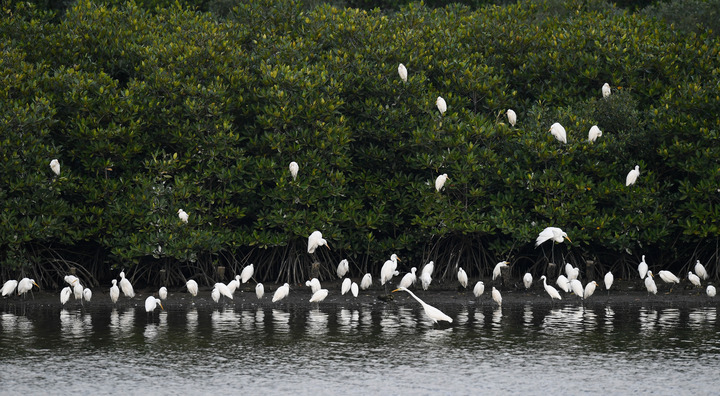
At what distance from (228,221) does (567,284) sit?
24.6 feet

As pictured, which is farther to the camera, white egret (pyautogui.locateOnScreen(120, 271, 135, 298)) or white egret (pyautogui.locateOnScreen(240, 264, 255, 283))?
white egret (pyautogui.locateOnScreen(240, 264, 255, 283))

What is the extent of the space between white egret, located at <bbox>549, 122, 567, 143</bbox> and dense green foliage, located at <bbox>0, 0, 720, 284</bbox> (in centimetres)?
32

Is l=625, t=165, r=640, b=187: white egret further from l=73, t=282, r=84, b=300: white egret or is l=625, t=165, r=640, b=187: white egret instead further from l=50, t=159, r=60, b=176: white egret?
l=50, t=159, r=60, b=176: white egret

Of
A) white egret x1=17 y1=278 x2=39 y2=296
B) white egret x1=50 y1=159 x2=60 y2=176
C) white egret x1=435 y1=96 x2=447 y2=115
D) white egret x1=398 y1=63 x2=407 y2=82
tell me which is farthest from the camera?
white egret x1=398 y1=63 x2=407 y2=82

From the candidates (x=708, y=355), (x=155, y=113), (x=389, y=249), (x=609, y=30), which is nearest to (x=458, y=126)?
(x=389, y=249)

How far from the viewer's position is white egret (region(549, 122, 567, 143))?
809 inches

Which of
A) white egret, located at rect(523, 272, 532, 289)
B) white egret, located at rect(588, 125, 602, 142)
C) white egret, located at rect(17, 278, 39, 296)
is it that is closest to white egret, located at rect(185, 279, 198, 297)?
white egret, located at rect(17, 278, 39, 296)

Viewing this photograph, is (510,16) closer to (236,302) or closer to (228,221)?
(228,221)

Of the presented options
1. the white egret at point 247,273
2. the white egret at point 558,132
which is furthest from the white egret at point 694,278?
the white egret at point 247,273

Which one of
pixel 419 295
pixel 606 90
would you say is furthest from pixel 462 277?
pixel 606 90

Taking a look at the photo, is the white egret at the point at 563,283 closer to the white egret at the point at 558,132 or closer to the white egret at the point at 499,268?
the white egret at the point at 499,268

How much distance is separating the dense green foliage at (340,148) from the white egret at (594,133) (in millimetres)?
269

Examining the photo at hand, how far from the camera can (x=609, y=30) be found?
23109 mm

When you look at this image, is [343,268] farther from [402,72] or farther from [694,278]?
[694,278]
